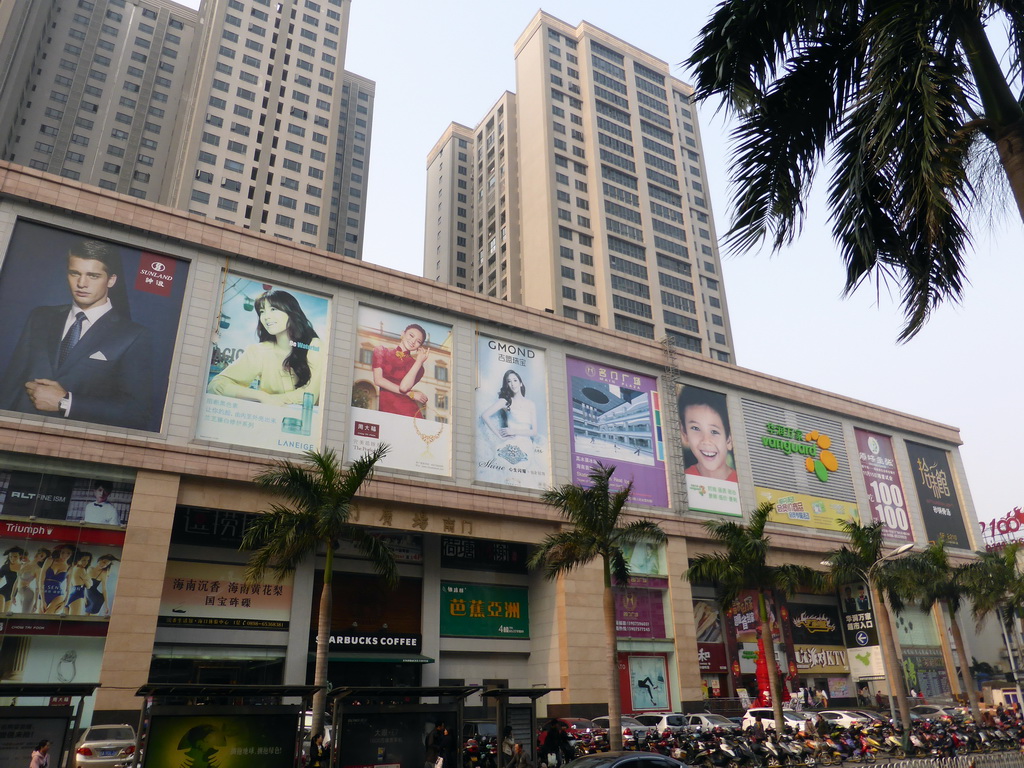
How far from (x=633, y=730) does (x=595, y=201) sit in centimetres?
Answer: 7094

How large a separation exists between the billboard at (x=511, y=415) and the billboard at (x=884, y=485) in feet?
102

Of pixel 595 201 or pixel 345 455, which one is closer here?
pixel 345 455

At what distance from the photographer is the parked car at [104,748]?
21781mm

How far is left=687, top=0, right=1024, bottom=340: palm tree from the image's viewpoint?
21.8 ft

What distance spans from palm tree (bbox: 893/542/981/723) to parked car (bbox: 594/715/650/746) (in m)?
18.2

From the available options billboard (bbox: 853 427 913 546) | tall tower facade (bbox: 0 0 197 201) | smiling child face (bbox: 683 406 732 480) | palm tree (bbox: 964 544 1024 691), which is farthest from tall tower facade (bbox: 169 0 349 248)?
palm tree (bbox: 964 544 1024 691)

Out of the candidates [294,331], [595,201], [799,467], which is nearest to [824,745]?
[294,331]

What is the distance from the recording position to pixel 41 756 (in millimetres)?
16750

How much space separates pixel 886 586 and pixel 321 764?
30.9m

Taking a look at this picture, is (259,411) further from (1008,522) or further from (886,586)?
(1008,522)

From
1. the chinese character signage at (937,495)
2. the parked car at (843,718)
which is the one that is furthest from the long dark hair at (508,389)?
the chinese character signage at (937,495)

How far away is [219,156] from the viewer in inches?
3187

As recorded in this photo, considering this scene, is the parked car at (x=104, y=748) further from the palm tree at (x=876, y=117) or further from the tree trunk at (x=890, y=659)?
the tree trunk at (x=890, y=659)

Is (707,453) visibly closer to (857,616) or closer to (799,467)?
(799,467)
